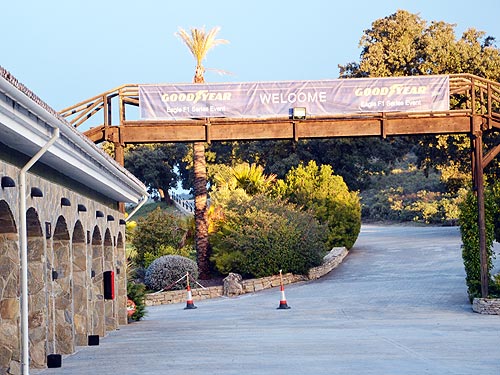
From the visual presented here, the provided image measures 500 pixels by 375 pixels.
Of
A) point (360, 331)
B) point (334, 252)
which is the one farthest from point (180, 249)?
point (360, 331)

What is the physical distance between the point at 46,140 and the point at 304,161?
159 ft

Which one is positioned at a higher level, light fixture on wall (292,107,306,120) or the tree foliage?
light fixture on wall (292,107,306,120)

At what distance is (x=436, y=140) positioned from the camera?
51500 millimetres

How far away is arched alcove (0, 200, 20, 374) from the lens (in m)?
13.2

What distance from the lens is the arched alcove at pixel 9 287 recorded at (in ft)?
43.5

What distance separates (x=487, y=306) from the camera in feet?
90.9

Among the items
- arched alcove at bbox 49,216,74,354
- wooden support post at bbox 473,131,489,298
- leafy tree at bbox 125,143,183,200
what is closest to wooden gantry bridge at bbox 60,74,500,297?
wooden support post at bbox 473,131,489,298

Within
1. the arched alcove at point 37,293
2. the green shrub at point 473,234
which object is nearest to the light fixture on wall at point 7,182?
the arched alcove at point 37,293

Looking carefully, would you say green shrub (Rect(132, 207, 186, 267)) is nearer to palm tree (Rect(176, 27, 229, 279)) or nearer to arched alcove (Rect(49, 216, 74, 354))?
palm tree (Rect(176, 27, 229, 279))

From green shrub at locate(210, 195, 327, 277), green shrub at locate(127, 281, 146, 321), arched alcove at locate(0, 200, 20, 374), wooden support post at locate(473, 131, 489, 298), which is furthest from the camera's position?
green shrub at locate(210, 195, 327, 277)

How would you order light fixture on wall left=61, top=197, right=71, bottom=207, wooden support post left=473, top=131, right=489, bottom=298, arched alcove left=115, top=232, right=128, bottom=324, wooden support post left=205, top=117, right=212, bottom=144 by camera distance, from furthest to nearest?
wooden support post left=473, top=131, right=489, bottom=298 → wooden support post left=205, top=117, right=212, bottom=144 → arched alcove left=115, top=232, right=128, bottom=324 → light fixture on wall left=61, top=197, right=71, bottom=207

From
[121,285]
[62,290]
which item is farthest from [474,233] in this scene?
[62,290]

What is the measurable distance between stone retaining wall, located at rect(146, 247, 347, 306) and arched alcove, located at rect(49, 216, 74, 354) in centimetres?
1868

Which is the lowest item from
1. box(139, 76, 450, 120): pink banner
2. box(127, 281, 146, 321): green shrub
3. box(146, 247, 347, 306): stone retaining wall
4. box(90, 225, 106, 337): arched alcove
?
box(146, 247, 347, 306): stone retaining wall
